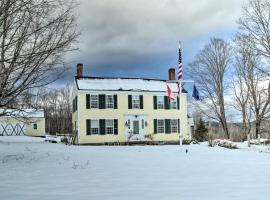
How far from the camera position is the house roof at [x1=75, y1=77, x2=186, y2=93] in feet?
109

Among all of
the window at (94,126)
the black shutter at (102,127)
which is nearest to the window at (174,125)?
the black shutter at (102,127)

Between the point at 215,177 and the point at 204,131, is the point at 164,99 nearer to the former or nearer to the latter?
the point at 204,131

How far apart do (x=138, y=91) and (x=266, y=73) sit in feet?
35.6

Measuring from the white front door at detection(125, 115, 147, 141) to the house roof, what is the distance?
2488mm

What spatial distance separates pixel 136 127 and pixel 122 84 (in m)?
4.01

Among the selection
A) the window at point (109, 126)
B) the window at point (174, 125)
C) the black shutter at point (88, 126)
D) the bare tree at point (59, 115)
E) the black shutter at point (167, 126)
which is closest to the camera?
the black shutter at point (88, 126)

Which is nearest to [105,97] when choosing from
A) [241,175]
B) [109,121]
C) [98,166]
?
[109,121]

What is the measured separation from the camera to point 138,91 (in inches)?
1359

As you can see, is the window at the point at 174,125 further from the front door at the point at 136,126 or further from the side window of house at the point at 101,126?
the side window of house at the point at 101,126

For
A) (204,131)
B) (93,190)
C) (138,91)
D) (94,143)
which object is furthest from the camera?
(204,131)

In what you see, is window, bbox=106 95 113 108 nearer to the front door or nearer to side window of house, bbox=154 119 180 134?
the front door

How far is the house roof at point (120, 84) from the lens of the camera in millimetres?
33312

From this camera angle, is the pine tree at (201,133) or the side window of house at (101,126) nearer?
the side window of house at (101,126)

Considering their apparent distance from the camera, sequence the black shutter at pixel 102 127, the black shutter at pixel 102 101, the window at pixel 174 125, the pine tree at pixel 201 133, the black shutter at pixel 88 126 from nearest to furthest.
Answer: the black shutter at pixel 88 126
the black shutter at pixel 102 127
the black shutter at pixel 102 101
the window at pixel 174 125
the pine tree at pixel 201 133
